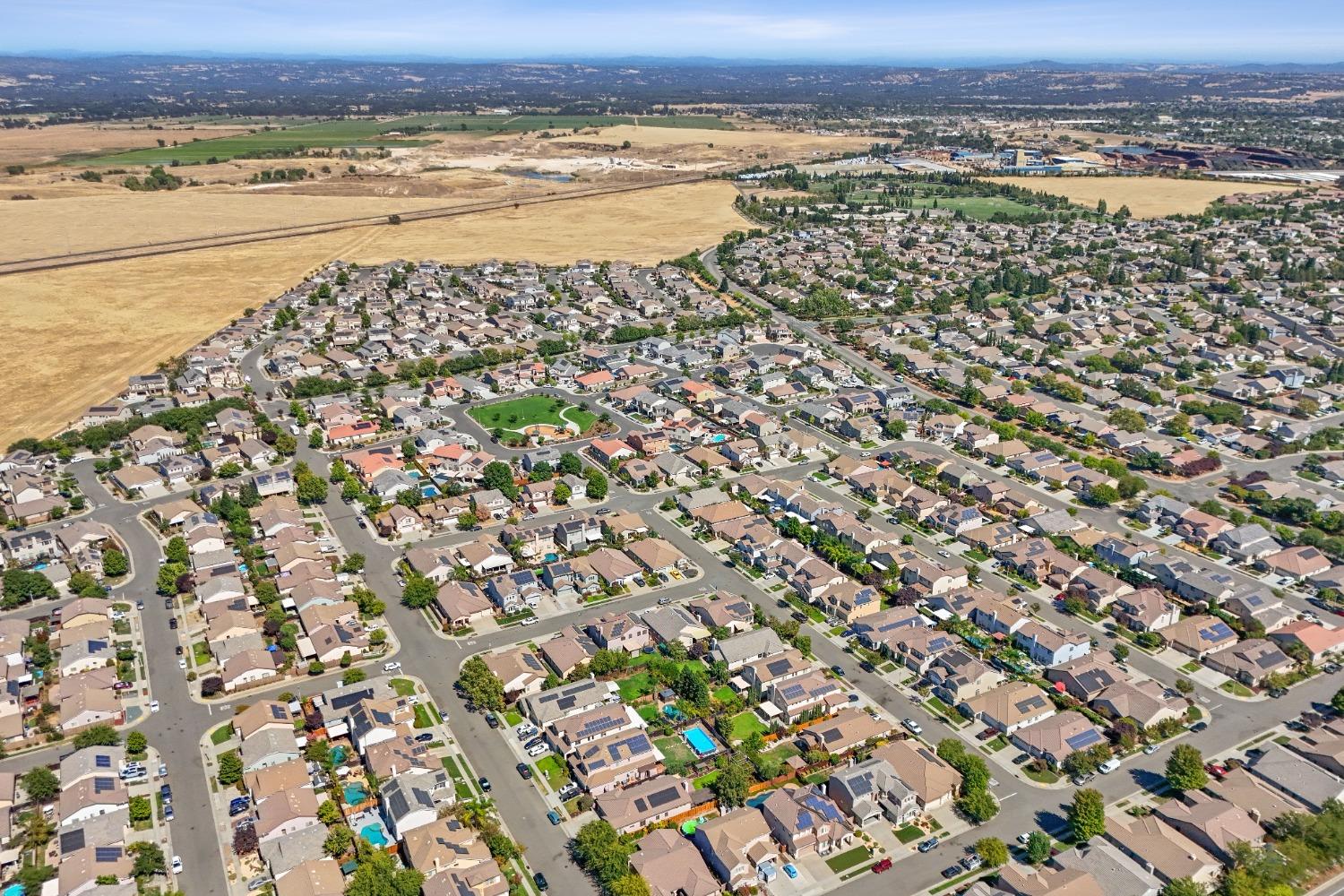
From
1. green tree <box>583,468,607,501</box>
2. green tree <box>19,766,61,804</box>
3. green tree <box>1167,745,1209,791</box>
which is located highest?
green tree <box>583,468,607,501</box>

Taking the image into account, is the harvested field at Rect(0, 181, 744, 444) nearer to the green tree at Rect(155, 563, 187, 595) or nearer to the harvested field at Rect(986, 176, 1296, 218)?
the green tree at Rect(155, 563, 187, 595)

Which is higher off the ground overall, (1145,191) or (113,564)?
(1145,191)

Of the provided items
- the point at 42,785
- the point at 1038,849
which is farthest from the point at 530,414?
the point at 1038,849

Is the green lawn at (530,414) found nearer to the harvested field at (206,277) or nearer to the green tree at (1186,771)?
the harvested field at (206,277)

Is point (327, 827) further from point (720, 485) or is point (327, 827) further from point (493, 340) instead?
point (493, 340)

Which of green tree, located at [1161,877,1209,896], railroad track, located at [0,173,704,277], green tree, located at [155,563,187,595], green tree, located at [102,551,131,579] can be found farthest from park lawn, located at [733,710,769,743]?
railroad track, located at [0,173,704,277]

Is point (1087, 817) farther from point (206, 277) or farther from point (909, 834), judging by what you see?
point (206, 277)

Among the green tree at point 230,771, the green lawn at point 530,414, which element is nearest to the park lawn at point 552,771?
the green tree at point 230,771

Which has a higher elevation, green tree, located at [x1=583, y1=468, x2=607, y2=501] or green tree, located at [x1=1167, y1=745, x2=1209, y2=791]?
green tree, located at [x1=583, y1=468, x2=607, y2=501]
